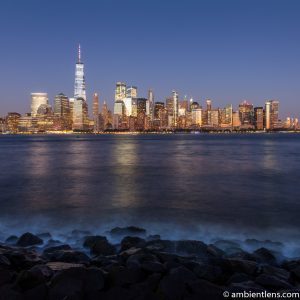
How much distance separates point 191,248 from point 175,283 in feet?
8.83

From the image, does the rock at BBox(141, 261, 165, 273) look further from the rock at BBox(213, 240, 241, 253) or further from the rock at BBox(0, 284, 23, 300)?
the rock at BBox(213, 240, 241, 253)

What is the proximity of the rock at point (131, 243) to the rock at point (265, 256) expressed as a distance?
2635 mm

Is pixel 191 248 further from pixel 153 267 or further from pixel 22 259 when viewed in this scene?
pixel 22 259

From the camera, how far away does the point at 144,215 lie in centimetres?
1318

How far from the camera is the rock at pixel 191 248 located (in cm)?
828

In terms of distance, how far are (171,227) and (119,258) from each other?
380 cm

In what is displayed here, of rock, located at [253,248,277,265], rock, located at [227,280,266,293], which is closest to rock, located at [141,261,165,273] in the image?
rock, located at [227,280,266,293]

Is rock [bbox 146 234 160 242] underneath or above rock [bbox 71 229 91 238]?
above

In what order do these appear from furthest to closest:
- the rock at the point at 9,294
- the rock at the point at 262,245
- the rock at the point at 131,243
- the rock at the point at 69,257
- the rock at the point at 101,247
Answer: the rock at the point at 262,245 < the rock at the point at 131,243 < the rock at the point at 101,247 < the rock at the point at 69,257 < the rock at the point at 9,294

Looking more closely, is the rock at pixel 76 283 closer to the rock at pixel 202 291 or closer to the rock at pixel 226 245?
the rock at pixel 202 291

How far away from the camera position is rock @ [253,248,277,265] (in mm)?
7971

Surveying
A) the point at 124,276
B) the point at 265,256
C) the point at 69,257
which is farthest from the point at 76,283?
the point at 265,256

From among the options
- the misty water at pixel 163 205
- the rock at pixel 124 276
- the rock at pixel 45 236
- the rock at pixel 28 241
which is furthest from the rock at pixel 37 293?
the misty water at pixel 163 205

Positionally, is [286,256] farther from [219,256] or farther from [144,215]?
[144,215]
